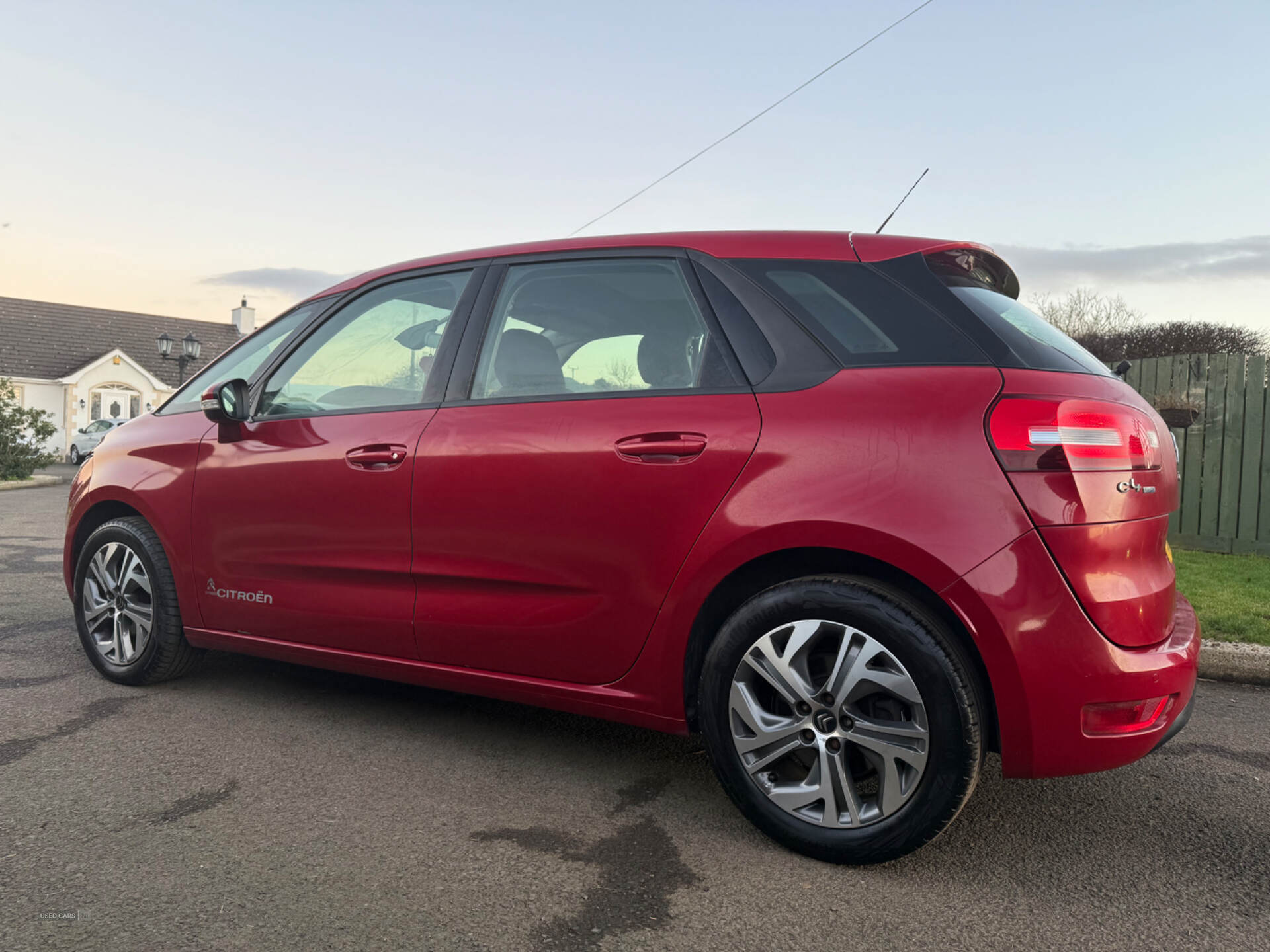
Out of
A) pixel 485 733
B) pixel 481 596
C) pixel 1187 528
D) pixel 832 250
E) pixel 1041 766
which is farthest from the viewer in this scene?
pixel 1187 528

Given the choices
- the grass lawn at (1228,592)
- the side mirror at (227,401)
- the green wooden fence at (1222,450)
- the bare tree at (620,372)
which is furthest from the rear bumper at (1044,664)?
the green wooden fence at (1222,450)

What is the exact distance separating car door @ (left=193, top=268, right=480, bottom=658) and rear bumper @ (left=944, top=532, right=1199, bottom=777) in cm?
181

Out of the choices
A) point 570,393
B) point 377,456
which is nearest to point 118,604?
point 377,456

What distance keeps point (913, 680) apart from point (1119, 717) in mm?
485

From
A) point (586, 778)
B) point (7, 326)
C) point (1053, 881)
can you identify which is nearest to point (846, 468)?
point (1053, 881)

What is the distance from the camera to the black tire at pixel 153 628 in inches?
155

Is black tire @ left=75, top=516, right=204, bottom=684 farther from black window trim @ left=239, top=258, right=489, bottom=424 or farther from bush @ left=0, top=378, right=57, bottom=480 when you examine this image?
bush @ left=0, top=378, right=57, bottom=480

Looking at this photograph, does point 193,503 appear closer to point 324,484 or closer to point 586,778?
point 324,484

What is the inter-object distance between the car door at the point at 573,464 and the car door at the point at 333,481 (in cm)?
14

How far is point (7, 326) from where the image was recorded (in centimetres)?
4188

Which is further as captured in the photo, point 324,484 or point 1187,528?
point 1187,528

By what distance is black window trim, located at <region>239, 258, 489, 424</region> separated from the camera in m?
3.28

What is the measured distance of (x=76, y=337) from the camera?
142ft

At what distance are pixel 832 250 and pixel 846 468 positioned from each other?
69 centimetres
